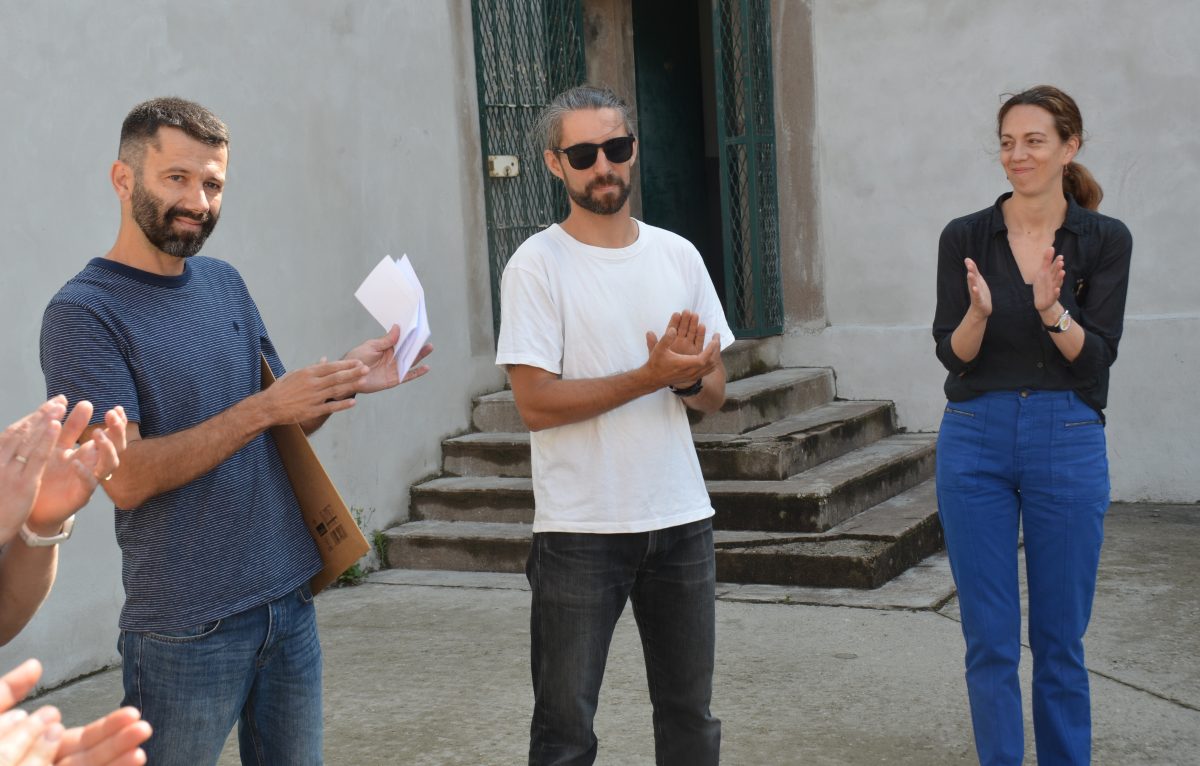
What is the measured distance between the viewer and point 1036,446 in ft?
11.3

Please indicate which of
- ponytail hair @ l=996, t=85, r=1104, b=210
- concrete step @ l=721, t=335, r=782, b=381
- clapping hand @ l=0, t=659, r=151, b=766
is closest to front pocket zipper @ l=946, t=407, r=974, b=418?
ponytail hair @ l=996, t=85, r=1104, b=210

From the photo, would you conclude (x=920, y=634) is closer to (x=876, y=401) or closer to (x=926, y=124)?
(x=876, y=401)

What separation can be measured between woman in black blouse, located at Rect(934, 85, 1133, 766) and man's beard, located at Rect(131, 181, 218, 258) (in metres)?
1.94

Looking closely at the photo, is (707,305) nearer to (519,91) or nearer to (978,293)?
(978,293)

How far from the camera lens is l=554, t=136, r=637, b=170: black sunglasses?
3.17 m

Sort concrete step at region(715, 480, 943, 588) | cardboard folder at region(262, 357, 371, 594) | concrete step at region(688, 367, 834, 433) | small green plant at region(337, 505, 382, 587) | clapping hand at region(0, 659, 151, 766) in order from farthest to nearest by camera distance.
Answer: concrete step at region(688, 367, 834, 433) < small green plant at region(337, 505, 382, 587) < concrete step at region(715, 480, 943, 588) < cardboard folder at region(262, 357, 371, 594) < clapping hand at region(0, 659, 151, 766)

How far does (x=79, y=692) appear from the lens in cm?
509

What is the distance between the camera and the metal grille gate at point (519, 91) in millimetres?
7570

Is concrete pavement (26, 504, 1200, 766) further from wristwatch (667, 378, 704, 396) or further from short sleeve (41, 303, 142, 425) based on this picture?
short sleeve (41, 303, 142, 425)

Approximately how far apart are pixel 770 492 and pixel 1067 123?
3130mm

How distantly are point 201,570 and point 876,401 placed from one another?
19.7ft

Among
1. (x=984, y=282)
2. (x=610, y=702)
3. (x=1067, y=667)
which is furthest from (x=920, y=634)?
(x=984, y=282)

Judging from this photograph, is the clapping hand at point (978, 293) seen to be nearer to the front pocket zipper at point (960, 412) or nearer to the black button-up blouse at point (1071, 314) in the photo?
the black button-up blouse at point (1071, 314)

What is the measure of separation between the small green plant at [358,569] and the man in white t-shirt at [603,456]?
142 inches
